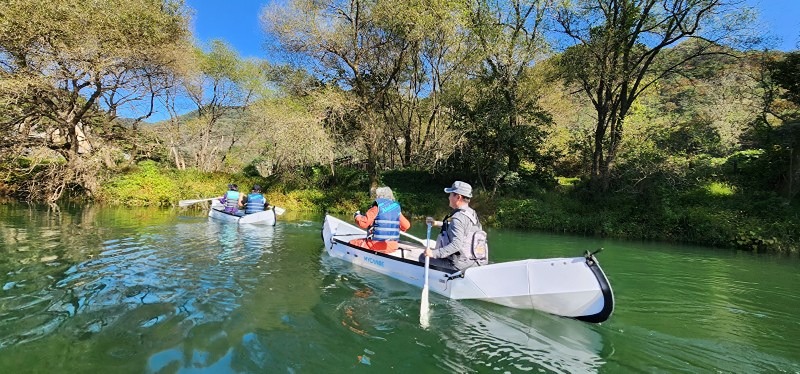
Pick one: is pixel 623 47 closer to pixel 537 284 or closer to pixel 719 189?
pixel 719 189

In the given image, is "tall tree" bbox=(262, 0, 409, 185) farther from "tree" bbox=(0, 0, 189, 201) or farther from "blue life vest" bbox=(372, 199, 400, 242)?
"blue life vest" bbox=(372, 199, 400, 242)

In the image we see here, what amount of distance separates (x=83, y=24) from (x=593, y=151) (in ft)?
68.3

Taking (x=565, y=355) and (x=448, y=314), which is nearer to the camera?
(x=565, y=355)

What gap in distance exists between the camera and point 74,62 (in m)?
16.3

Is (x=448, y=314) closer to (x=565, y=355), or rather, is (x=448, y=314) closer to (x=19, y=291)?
(x=565, y=355)

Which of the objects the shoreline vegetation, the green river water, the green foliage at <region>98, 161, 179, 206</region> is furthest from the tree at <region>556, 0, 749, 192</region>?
the green foliage at <region>98, 161, 179, 206</region>

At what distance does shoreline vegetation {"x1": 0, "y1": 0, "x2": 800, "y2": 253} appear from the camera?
15.7m

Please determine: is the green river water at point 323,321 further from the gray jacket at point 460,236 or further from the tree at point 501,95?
the tree at point 501,95

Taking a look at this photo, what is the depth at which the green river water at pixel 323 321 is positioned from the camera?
13.5 feet

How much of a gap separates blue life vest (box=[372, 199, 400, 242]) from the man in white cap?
168cm

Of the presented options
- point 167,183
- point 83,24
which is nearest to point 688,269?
point 83,24

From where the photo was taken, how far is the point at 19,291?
5.78 m

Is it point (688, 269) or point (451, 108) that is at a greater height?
point (451, 108)

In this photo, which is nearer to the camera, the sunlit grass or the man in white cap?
the man in white cap
